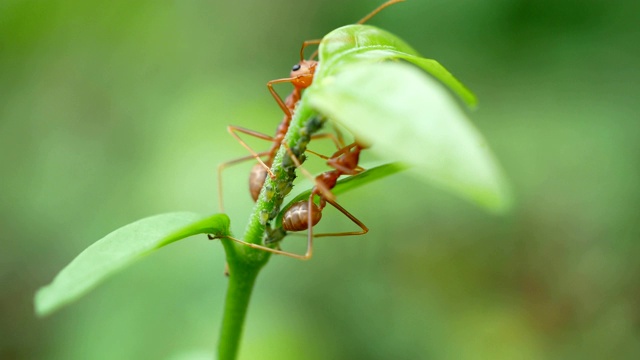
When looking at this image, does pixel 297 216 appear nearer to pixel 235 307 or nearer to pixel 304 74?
pixel 235 307

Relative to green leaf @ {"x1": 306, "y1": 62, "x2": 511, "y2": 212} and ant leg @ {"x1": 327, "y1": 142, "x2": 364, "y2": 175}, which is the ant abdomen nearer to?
ant leg @ {"x1": 327, "y1": 142, "x2": 364, "y2": 175}

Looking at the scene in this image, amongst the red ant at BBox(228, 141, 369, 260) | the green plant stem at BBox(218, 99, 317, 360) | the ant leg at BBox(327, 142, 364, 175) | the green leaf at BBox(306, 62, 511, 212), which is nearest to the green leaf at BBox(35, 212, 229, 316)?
the green plant stem at BBox(218, 99, 317, 360)

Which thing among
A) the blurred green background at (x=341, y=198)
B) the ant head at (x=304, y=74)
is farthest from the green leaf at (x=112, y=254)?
the blurred green background at (x=341, y=198)

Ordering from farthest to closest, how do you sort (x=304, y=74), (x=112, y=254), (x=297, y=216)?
1. (x=304, y=74)
2. (x=297, y=216)
3. (x=112, y=254)

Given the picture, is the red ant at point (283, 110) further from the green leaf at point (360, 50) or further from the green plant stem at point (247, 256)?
the green leaf at point (360, 50)

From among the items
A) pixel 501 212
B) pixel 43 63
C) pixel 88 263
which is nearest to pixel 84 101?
pixel 43 63

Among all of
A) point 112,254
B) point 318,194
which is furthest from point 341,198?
point 112,254
